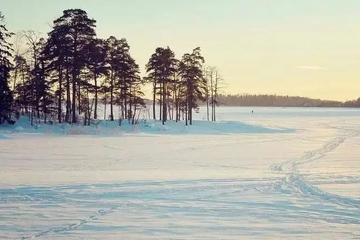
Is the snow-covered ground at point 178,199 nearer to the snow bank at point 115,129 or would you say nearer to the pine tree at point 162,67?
the snow bank at point 115,129

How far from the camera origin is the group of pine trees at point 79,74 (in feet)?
147

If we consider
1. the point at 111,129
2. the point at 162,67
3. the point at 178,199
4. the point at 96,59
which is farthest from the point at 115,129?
the point at 178,199

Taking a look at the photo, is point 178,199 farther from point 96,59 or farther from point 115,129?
point 96,59

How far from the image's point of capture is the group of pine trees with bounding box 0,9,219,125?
147ft

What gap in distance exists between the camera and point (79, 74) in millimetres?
46125


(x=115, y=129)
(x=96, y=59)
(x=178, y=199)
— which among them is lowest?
(x=178, y=199)

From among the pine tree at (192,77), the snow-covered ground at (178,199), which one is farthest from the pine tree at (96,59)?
the snow-covered ground at (178,199)

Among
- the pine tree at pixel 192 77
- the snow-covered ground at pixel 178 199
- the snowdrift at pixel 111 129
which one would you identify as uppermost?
the pine tree at pixel 192 77

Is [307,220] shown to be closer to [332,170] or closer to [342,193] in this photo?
[342,193]

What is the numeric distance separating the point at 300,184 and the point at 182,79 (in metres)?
47.1

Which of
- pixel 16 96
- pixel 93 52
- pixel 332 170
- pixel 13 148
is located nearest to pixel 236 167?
pixel 332 170

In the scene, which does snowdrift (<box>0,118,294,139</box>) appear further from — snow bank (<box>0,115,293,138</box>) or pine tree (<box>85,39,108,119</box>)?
pine tree (<box>85,39,108,119</box>)

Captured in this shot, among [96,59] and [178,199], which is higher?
[96,59]

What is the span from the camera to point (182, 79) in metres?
59.8
